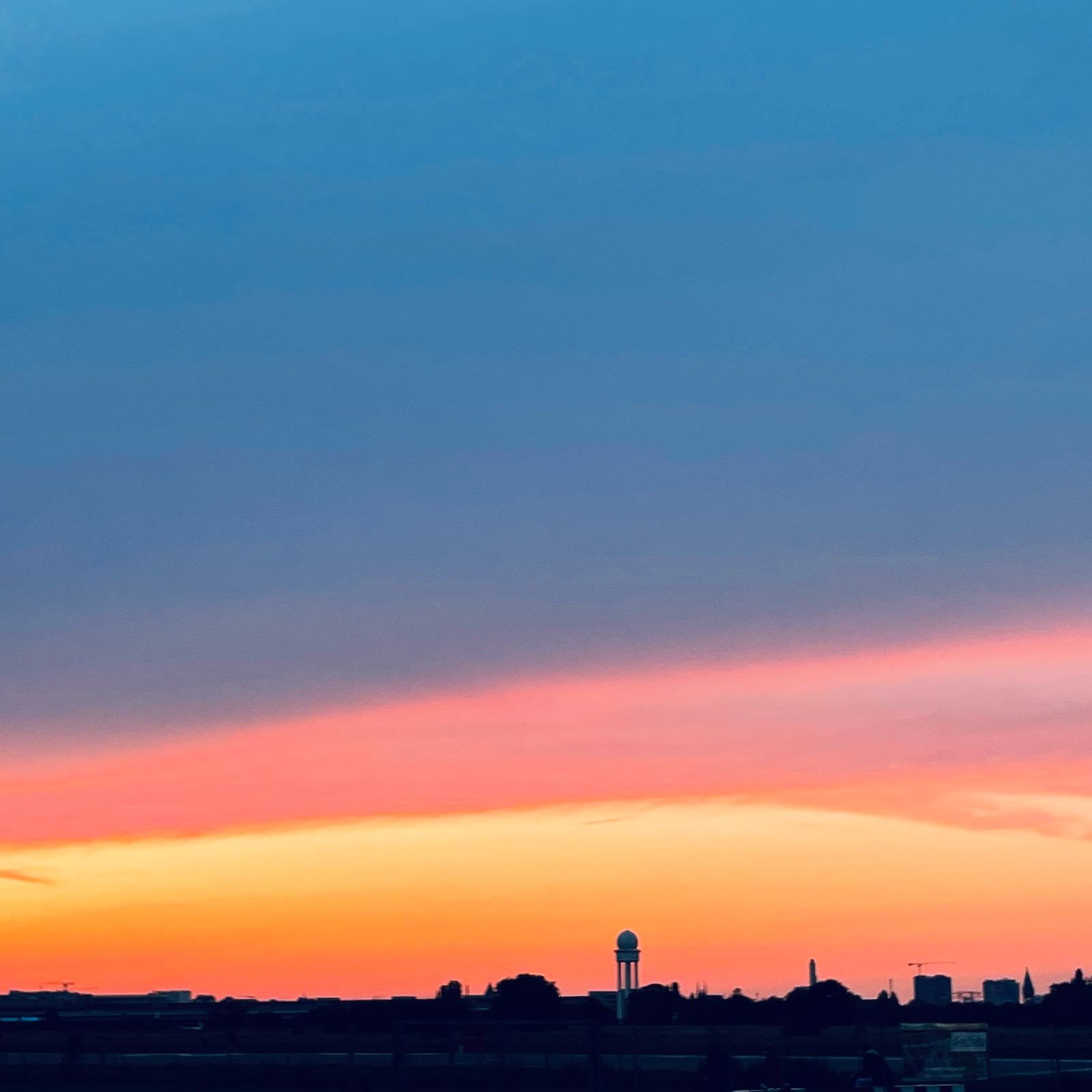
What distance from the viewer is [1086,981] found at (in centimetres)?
14612

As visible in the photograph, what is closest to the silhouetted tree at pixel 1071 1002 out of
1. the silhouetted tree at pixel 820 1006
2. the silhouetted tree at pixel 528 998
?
the silhouetted tree at pixel 820 1006

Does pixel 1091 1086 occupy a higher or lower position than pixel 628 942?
lower

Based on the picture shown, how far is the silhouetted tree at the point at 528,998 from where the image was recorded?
412 feet

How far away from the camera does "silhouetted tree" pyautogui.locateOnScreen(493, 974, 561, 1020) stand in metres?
125

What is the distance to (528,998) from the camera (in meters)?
127

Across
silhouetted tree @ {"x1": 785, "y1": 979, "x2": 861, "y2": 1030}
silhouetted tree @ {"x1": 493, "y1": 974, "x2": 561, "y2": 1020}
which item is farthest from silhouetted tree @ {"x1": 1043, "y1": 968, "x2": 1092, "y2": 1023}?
silhouetted tree @ {"x1": 493, "y1": 974, "x2": 561, "y2": 1020}

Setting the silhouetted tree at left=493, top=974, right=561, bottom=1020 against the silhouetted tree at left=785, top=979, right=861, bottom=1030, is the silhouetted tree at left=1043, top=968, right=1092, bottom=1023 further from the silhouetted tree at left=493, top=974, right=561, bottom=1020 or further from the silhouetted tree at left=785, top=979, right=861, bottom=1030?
the silhouetted tree at left=493, top=974, right=561, bottom=1020

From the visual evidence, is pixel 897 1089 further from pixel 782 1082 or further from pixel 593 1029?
pixel 593 1029

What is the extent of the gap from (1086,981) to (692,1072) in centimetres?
8623

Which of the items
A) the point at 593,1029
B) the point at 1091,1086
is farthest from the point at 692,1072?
the point at 593,1029

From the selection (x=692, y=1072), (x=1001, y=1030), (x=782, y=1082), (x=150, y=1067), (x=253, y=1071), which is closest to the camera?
(x=782, y=1082)

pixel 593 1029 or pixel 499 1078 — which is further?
pixel 499 1078

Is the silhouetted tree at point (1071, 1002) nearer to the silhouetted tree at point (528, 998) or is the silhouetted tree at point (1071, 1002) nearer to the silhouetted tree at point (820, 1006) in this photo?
the silhouetted tree at point (820, 1006)

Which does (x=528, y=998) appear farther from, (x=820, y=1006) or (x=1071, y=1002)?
(x=1071, y=1002)
